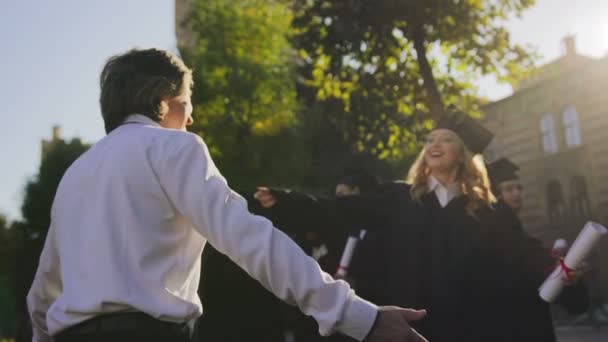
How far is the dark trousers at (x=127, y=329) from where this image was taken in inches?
105

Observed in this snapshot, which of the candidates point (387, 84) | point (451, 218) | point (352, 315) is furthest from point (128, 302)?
point (387, 84)

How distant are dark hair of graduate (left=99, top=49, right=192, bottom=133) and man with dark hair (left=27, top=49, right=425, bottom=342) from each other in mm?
12

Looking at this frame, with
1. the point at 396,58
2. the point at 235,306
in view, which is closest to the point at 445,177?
Answer: the point at 235,306

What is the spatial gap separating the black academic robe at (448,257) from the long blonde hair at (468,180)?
0.05m

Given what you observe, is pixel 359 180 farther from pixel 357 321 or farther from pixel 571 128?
pixel 571 128

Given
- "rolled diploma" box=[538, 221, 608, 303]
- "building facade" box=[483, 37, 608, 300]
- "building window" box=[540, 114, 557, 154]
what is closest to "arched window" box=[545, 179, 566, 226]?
"building facade" box=[483, 37, 608, 300]

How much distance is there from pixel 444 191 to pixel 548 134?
101 ft

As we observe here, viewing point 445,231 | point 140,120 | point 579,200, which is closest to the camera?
point 140,120

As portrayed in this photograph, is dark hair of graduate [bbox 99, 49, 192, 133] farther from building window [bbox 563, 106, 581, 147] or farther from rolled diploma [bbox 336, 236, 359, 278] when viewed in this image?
building window [bbox 563, 106, 581, 147]

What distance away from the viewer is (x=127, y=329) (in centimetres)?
267

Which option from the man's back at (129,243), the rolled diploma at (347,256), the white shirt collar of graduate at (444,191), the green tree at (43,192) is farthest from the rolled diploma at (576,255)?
the green tree at (43,192)

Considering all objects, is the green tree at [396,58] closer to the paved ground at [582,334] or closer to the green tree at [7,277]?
the paved ground at [582,334]

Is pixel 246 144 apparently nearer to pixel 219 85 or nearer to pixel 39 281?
pixel 219 85

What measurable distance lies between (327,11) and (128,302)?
1060 cm
